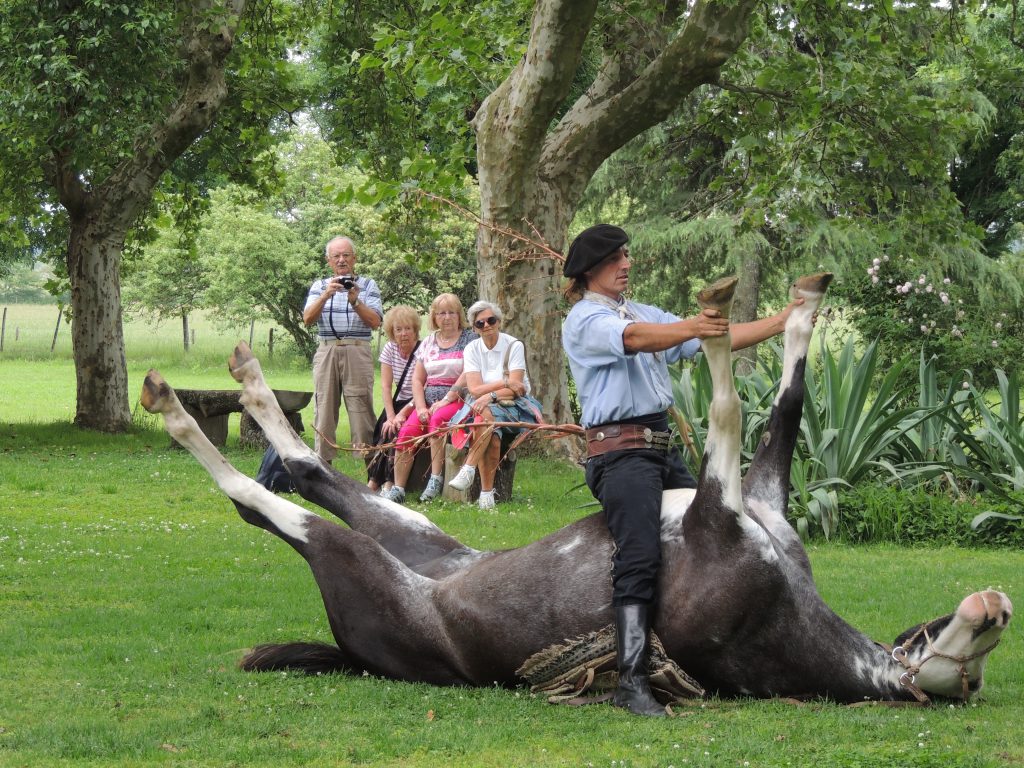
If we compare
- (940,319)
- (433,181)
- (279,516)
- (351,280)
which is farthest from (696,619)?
(940,319)

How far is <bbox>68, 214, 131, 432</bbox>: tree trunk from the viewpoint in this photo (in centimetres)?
1936

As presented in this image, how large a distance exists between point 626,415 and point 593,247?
0.71 metres

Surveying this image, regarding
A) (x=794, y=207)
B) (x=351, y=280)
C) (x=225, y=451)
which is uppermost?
(x=794, y=207)

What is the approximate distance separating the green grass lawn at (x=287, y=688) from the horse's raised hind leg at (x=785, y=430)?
0.77 m

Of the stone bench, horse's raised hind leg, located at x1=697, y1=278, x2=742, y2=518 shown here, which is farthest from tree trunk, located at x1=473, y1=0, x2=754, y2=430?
horse's raised hind leg, located at x1=697, y1=278, x2=742, y2=518

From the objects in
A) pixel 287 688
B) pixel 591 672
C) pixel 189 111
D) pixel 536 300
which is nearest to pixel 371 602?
pixel 287 688

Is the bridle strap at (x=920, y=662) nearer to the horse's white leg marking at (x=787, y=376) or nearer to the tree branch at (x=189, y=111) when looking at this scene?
the horse's white leg marking at (x=787, y=376)

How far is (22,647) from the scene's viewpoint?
5.97 meters

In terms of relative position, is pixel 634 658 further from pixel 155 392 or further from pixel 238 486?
pixel 155 392

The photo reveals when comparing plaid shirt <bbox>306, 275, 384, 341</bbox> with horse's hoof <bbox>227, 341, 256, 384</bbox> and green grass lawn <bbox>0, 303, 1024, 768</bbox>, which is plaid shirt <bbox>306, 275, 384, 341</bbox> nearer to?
green grass lawn <bbox>0, 303, 1024, 768</bbox>

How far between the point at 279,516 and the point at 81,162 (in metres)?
12.8

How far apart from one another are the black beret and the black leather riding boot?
1.39m

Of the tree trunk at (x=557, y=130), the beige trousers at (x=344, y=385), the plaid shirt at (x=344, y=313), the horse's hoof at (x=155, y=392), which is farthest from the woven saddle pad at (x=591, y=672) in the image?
the tree trunk at (x=557, y=130)

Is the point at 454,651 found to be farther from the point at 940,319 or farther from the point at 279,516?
the point at 940,319
